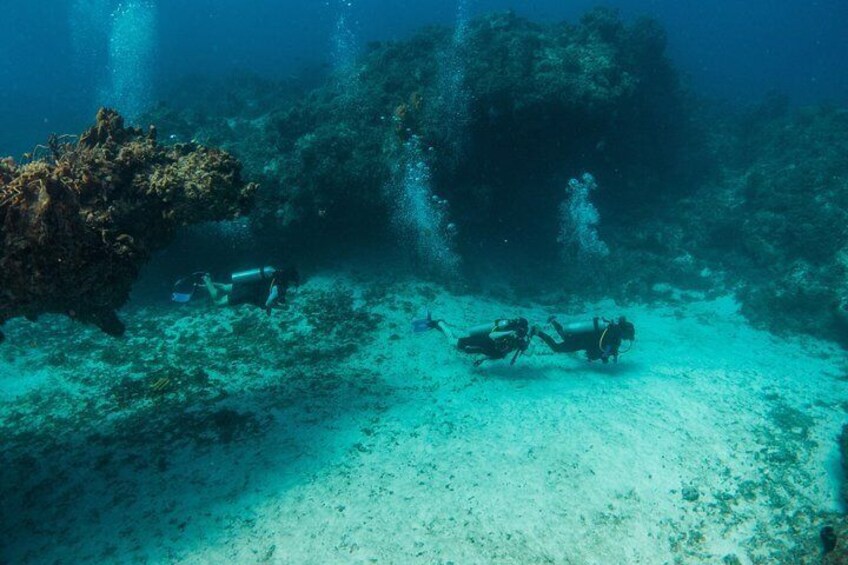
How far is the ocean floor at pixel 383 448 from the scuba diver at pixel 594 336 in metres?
0.54

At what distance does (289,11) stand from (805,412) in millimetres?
108580

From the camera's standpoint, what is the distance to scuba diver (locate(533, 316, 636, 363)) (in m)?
9.61

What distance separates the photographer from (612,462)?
262 inches

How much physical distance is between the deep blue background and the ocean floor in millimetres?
20103

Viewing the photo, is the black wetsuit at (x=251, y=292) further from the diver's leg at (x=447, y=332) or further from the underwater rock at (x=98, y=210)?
the diver's leg at (x=447, y=332)

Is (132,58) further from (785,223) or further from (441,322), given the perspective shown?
(785,223)

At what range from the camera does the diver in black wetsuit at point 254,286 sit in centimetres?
815

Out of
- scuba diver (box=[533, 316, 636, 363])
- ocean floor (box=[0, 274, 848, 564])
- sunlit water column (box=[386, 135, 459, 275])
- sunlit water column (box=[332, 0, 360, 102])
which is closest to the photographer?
ocean floor (box=[0, 274, 848, 564])

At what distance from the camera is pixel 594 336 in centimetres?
966

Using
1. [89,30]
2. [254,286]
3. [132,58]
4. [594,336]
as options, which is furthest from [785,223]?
[89,30]

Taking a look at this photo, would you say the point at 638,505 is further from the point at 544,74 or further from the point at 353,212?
the point at 544,74

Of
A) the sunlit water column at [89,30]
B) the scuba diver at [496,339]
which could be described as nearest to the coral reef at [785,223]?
the scuba diver at [496,339]

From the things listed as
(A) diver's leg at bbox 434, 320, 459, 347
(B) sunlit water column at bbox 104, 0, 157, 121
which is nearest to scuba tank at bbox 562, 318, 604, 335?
(A) diver's leg at bbox 434, 320, 459, 347

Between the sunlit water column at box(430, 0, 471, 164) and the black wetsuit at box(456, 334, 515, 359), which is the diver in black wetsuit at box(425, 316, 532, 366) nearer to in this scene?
the black wetsuit at box(456, 334, 515, 359)
